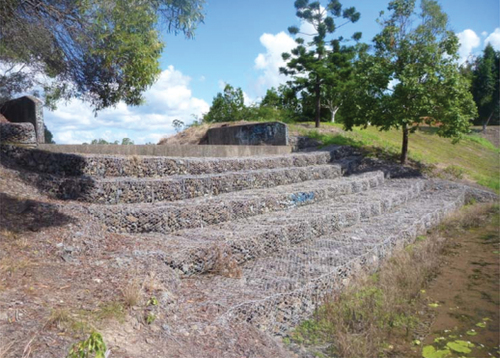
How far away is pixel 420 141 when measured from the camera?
1920 centimetres

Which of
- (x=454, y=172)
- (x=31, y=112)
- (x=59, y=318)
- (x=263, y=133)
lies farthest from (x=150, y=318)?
(x=454, y=172)

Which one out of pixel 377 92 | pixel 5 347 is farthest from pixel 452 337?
pixel 377 92

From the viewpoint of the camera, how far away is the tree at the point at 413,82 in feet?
38.4

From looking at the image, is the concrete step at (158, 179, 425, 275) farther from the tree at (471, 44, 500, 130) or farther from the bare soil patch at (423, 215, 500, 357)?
the tree at (471, 44, 500, 130)

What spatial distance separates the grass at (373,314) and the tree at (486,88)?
32363 millimetres

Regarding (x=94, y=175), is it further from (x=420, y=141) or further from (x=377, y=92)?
(x=420, y=141)

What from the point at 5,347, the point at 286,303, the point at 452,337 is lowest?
the point at 452,337

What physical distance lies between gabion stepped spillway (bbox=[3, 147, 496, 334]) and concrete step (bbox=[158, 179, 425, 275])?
12mm

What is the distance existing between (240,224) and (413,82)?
8.75m

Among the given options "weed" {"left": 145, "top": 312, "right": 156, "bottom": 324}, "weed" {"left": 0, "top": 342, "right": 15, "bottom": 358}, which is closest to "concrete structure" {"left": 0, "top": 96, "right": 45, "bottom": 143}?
"weed" {"left": 145, "top": 312, "right": 156, "bottom": 324}

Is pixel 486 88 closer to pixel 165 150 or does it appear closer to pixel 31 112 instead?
pixel 165 150

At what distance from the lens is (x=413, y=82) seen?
11672 millimetres

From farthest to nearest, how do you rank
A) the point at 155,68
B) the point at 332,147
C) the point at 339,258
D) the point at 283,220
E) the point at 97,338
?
the point at 332,147, the point at 155,68, the point at 283,220, the point at 339,258, the point at 97,338

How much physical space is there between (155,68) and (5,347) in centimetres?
449
